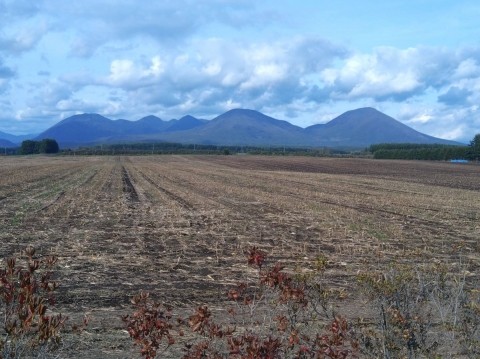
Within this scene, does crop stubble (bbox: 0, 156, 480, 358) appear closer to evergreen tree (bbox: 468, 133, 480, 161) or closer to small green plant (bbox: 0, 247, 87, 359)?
small green plant (bbox: 0, 247, 87, 359)

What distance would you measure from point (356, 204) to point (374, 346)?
747 inches

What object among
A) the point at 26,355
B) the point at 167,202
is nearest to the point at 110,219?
the point at 167,202

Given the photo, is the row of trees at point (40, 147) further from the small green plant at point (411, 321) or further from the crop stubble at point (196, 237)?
the small green plant at point (411, 321)

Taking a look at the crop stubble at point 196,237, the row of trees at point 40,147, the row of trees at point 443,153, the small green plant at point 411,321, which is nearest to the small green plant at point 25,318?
the small green plant at point 411,321

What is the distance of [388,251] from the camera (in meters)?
12.5

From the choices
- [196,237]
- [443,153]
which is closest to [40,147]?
[443,153]

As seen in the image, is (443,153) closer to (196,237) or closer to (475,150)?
(475,150)

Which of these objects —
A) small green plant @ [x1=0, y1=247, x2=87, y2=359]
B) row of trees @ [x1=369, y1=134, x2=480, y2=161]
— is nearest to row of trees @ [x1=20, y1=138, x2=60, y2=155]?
row of trees @ [x1=369, y1=134, x2=480, y2=161]

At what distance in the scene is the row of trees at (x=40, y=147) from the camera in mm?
149250

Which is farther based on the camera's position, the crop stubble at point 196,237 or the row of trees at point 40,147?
the row of trees at point 40,147

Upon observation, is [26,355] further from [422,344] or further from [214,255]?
[214,255]

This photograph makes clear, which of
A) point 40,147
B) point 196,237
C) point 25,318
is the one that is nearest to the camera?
point 25,318

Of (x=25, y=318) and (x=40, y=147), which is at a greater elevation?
(x=40, y=147)

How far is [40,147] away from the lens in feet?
497
